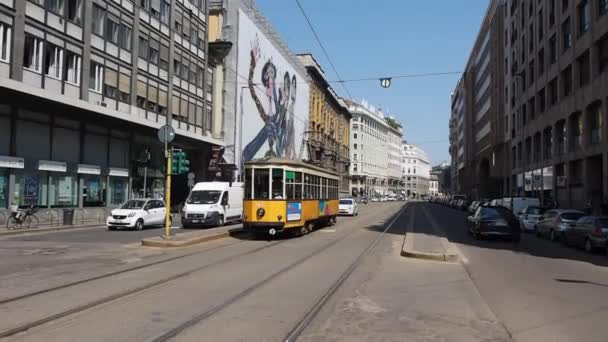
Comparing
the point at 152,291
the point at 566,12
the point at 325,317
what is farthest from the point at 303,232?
the point at 566,12

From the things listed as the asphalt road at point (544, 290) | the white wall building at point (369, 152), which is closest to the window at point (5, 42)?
the asphalt road at point (544, 290)

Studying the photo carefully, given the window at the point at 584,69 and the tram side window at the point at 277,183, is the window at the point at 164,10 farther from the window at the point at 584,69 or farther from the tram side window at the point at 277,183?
the window at the point at 584,69

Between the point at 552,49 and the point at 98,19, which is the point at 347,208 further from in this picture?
the point at 98,19

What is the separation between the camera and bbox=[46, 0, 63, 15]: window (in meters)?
29.1

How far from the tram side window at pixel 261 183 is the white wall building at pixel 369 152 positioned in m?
111

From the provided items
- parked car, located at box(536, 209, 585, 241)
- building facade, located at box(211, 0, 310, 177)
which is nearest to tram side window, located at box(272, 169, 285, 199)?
parked car, located at box(536, 209, 585, 241)

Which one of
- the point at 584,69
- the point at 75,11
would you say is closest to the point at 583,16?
the point at 584,69

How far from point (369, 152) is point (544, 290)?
467 feet

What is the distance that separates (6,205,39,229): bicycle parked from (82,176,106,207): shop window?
18.6 ft

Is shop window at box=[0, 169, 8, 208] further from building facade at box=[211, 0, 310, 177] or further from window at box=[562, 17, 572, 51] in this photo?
window at box=[562, 17, 572, 51]

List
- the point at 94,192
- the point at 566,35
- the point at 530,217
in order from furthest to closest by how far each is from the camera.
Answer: the point at 566,35, the point at 94,192, the point at 530,217

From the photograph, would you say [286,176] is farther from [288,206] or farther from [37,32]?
[37,32]

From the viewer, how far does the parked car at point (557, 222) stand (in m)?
23.0

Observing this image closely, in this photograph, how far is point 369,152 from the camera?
152 m
